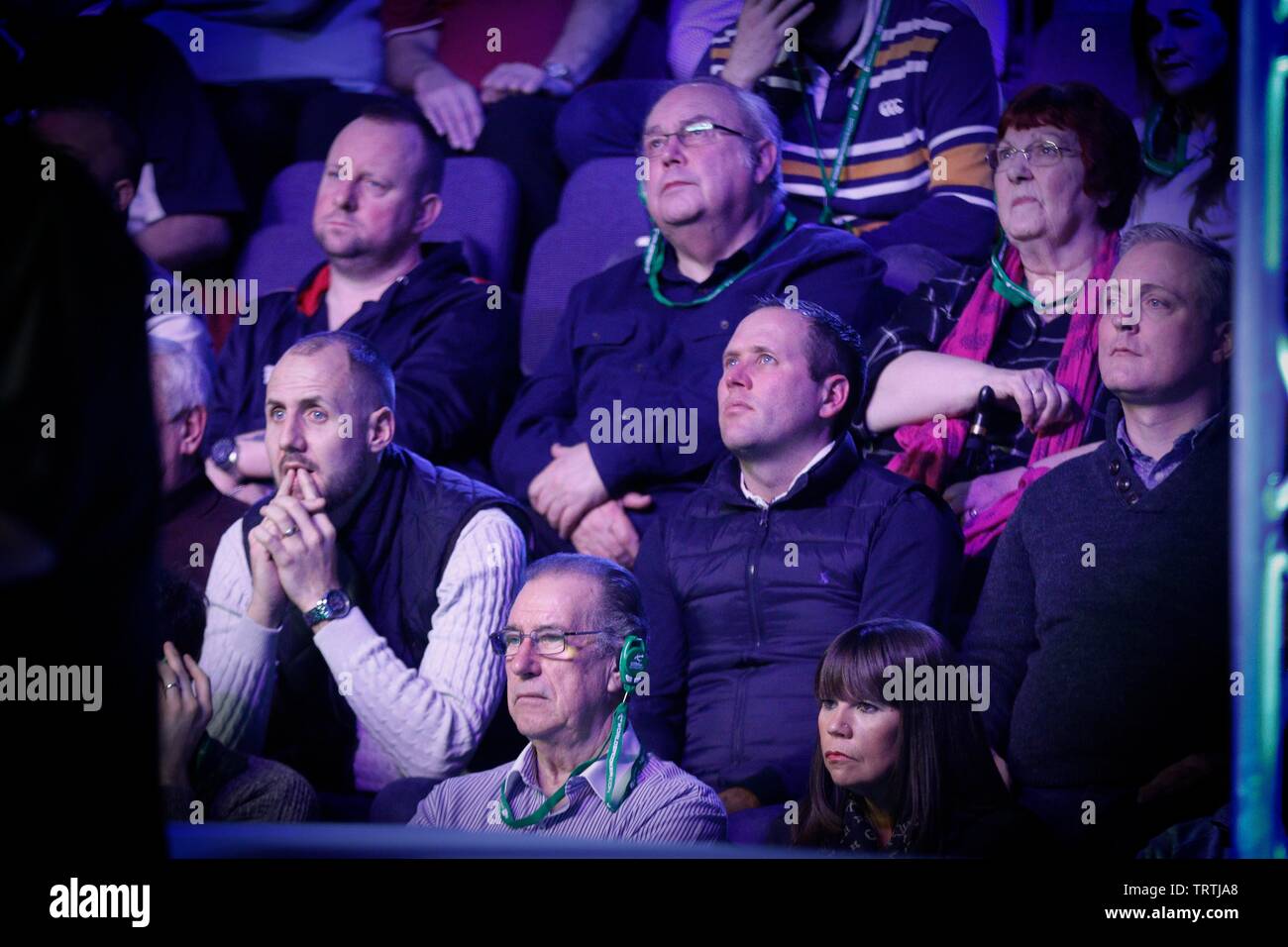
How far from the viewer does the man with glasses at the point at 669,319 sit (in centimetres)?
319

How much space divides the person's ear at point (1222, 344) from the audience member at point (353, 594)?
144cm

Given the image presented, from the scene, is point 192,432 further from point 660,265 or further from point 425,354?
point 660,265

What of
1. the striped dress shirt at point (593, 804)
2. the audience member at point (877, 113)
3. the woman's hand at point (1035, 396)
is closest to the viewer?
the striped dress shirt at point (593, 804)

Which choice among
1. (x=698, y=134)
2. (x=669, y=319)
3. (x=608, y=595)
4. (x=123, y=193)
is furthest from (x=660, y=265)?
(x=123, y=193)

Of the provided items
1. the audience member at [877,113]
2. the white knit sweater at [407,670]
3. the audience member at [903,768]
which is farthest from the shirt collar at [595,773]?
the audience member at [877,113]

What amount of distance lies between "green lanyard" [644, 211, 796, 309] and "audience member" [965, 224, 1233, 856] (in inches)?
26.9

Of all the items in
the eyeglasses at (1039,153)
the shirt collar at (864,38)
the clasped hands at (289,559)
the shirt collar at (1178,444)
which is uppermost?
the shirt collar at (864,38)

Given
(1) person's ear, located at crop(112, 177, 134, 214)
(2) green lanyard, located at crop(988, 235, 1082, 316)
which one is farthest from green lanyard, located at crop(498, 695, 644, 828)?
(1) person's ear, located at crop(112, 177, 134, 214)

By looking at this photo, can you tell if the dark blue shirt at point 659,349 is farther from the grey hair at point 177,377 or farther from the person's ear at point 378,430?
the grey hair at point 177,377

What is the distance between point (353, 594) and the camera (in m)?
3.14

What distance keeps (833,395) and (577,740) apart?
852 mm

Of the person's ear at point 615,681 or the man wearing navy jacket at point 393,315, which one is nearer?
the person's ear at point 615,681

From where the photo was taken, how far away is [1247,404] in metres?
2.50
